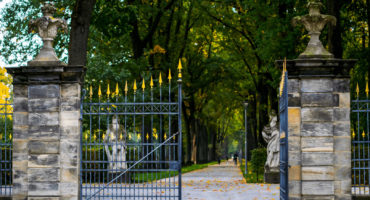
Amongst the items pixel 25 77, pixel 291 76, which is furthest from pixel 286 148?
pixel 25 77

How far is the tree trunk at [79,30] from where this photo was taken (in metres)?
13.2

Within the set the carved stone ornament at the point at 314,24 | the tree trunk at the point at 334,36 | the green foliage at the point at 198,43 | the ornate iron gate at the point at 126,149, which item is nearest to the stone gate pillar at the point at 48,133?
the ornate iron gate at the point at 126,149

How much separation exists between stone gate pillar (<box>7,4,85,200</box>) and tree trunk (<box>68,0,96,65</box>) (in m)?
3.05

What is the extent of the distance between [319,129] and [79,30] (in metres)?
A: 6.91

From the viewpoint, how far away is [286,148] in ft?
28.8

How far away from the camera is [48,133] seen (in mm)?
10156

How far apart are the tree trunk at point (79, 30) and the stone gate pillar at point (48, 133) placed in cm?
305

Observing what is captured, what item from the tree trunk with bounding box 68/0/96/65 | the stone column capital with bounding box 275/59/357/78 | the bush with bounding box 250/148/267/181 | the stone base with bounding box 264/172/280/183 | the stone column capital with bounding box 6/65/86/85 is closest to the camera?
the stone column capital with bounding box 275/59/357/78

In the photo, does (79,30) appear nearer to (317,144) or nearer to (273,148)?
(317,144)

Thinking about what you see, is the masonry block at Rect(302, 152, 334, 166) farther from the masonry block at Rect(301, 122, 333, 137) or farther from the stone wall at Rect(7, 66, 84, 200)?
the stone wall at Rect(7, 66, 84, 200)

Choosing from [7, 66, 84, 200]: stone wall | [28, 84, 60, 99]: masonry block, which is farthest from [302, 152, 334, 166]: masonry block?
[28, 84, 60, 99]: masonry block

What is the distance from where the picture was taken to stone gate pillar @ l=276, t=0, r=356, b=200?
9.54 meters

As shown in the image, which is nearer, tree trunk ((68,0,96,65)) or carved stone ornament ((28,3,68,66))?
carved stone ornament ((28,3,68,66))

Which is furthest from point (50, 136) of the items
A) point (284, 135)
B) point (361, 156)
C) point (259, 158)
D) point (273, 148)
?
point (259, 158)
